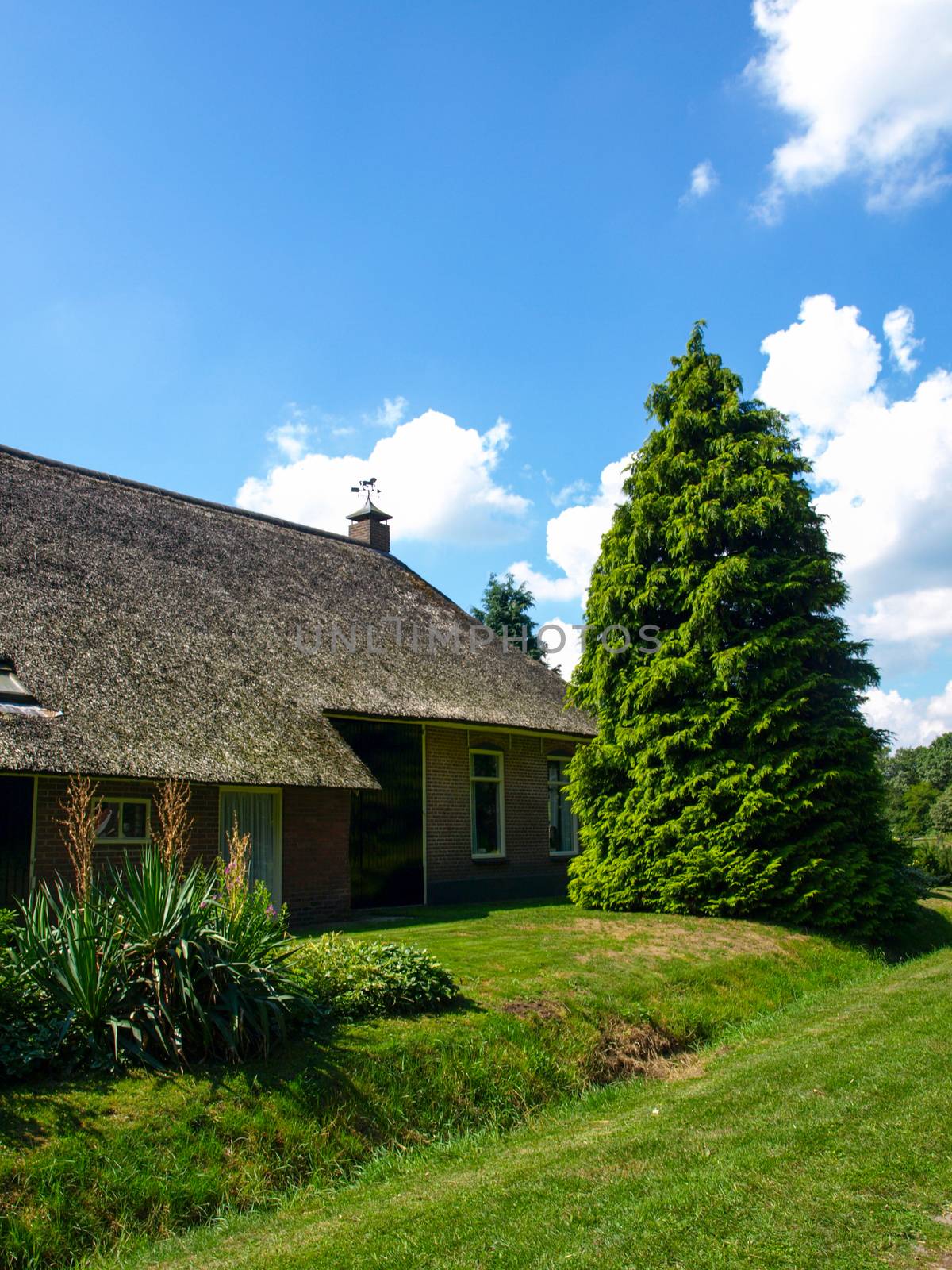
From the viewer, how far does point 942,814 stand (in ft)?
→ 181

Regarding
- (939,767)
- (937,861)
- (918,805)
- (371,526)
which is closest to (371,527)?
(371,526)

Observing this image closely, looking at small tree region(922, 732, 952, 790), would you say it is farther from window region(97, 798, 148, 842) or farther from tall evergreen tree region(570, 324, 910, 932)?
window region(97, 798, 148, 842)

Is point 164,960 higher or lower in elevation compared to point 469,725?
lower

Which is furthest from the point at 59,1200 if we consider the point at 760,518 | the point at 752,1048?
the point at 760,518

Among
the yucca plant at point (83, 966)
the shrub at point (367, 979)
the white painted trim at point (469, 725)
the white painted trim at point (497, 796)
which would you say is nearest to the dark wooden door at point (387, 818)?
the white painted trim at point (469, 725)

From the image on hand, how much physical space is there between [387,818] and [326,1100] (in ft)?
34.3

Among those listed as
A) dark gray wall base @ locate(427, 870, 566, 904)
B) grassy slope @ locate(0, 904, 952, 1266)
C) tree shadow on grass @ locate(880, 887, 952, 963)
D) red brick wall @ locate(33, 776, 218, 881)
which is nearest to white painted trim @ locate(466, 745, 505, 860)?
dark gray wall base @ locate(427, 870, 566, 904)

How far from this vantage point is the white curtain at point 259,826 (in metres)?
14.8

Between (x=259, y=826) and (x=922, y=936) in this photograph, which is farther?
(x=922, y=936)

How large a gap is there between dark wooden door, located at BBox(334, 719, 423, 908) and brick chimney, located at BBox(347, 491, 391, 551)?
822 centimetres

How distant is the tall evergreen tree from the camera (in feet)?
48.8

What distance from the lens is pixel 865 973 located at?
44.1 ft

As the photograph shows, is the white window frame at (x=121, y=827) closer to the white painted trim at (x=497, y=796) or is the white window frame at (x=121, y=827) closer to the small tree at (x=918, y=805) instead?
the white painted trim at (x=497, y=796)

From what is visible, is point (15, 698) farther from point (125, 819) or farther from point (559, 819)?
point (559, 819)
